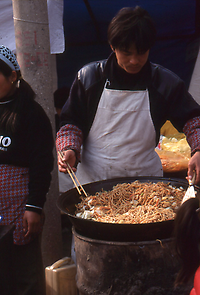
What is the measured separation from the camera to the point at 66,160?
2.22 m

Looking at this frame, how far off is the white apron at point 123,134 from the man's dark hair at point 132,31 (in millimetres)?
469

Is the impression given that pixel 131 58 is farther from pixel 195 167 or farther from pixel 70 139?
pixel 195 167

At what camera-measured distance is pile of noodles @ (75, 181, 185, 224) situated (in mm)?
1936

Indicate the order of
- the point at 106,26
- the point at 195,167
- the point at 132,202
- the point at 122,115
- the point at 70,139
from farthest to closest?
the point at 106,26
the point at 122,115
the point at 70,139
the point at 132,202
the point at 195,167

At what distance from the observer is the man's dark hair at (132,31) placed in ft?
6.64

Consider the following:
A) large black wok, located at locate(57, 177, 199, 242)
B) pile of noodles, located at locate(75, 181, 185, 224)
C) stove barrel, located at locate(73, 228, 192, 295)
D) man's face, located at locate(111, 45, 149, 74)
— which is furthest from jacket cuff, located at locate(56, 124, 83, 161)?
stove barrel, located at locate(73, 228, 192, 295)

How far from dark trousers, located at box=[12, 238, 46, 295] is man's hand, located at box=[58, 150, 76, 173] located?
74cm

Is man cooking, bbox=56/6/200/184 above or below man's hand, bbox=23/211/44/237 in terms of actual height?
above

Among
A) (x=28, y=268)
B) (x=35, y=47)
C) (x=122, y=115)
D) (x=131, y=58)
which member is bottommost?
(x=28, y=268)

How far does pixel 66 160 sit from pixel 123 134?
0.61m

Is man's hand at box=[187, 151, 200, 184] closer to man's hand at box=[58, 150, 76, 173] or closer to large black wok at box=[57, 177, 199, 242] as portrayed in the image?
large black wok at box=[57, 177, 199, 242]

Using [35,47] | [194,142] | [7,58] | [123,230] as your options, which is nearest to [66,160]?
[123,230]

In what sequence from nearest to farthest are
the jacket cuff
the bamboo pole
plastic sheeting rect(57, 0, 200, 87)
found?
the jacket cuff → the bamboo pole → plastic sheeting rect(57, 0, 200, 87)

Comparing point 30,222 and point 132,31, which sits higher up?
point 132,31
